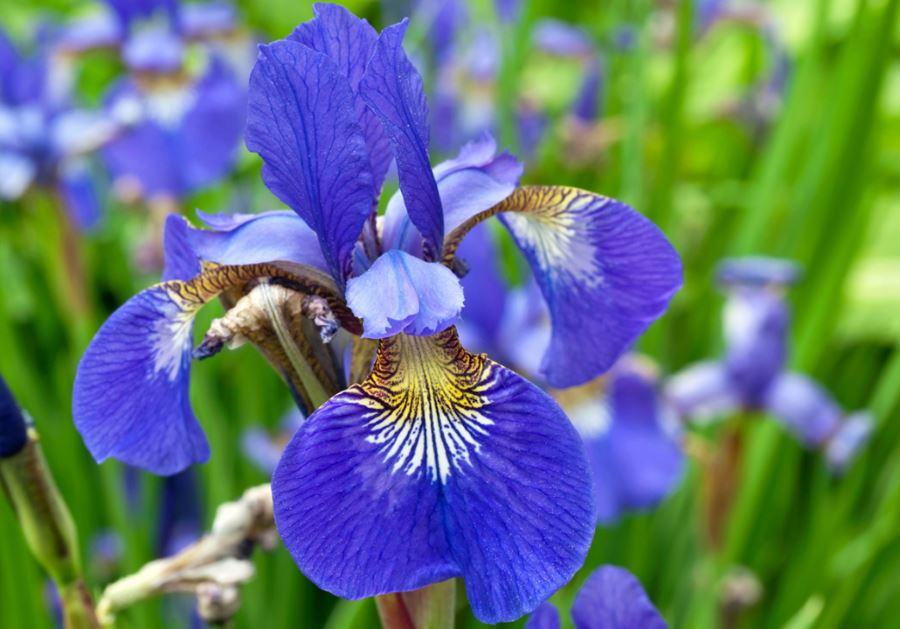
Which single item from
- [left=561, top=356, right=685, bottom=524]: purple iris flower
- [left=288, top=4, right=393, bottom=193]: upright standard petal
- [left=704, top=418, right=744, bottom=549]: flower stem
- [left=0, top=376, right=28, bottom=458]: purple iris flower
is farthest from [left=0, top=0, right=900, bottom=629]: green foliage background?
[left=288, top=4, right=393, bottom=193]: upright standard petal

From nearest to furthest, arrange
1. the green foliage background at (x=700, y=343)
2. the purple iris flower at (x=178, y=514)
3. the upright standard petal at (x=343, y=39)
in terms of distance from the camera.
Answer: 1. the upright standard petal at (x=343, y=39)
2. the green foliage background at (x=700, y=343)
3. the purple iris flower at (x=178, y=514)

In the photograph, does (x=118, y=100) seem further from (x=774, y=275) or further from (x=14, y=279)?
(x=774, y=275)

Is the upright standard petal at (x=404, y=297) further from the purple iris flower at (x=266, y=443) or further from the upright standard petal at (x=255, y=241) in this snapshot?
the purple iris flower at (x=266, y=443)

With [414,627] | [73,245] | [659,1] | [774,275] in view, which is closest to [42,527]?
[414,627]

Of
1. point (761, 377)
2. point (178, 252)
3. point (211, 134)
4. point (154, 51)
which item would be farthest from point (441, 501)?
point (154, 51)

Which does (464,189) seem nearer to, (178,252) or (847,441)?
(178,252)

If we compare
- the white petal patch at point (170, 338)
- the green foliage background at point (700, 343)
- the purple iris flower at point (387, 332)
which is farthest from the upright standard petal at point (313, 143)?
the green foliage background at point (700, 343)

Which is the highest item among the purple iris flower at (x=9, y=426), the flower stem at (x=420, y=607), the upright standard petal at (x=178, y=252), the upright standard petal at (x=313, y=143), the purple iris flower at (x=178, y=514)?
the upright standard petal at (x=313, y=143)
